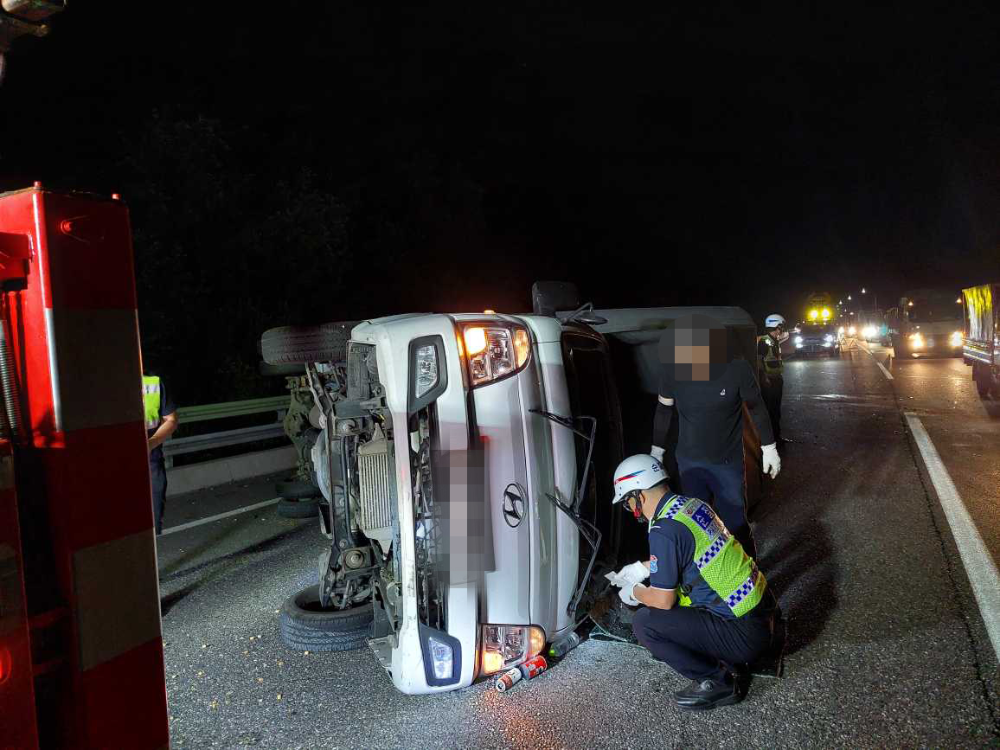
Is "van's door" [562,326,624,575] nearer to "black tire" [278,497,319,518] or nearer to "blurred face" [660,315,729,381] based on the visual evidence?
"blurred face" [660,315,729,381]

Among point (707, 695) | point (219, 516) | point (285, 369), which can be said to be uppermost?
point (285, 369)

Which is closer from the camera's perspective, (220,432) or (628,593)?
(628,593)

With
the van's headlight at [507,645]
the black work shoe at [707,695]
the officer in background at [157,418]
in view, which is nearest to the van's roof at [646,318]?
the van's headlight at [507,645]

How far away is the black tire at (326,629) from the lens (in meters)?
4.31

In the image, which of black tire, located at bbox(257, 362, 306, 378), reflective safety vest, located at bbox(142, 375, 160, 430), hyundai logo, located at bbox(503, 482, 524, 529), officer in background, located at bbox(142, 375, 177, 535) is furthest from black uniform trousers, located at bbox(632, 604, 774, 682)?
reflective safety vest, located at bbox(142, 375, 160, 430)

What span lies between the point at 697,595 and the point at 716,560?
9.9 inches

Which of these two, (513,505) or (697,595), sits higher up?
(513,505)

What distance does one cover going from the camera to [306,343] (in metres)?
4.57

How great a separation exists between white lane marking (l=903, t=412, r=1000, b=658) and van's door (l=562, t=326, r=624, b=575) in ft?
6.62

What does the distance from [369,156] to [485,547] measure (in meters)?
20.2

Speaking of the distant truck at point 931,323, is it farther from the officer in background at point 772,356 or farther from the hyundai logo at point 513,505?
the hyundai logo at point 513,505

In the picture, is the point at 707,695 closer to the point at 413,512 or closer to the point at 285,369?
the point at 413,512

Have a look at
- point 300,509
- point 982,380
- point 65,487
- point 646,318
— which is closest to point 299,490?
point 300,509

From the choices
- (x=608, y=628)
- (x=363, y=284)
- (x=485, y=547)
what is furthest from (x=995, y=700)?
(x=363, y=284)
